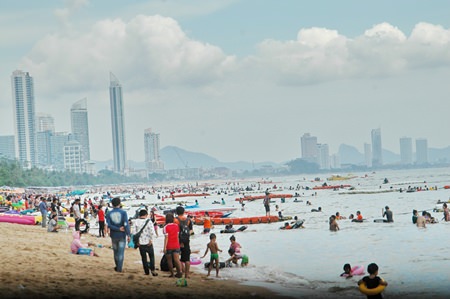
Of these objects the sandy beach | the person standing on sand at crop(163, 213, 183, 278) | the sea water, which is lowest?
the sea water

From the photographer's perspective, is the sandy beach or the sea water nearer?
the sandy beach

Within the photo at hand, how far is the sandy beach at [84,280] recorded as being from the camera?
13758 mm

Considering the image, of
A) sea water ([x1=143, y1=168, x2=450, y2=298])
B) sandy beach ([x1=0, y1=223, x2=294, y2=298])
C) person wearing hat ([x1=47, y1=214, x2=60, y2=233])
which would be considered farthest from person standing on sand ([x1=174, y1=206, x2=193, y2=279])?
person wearing hat ([x1=47, y1=214, x2=60, y2=233])

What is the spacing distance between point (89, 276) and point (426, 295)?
8.51 metres

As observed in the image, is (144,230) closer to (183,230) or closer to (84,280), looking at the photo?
(183,230)

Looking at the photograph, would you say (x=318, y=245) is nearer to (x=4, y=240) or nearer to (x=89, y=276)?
(x=4, y=240)

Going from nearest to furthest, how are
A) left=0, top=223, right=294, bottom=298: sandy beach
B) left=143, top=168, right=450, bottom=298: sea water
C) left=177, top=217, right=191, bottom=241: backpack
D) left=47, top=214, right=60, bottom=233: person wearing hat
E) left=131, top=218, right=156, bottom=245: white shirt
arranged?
1. left=0, top=223, right=294, bottom=298: sandy beach
2. left=131, top=218, right=156, bottom=245: white shirt
3. left=177, top=217, right=191, bottom=241: backpack
4. left=143, top=168, right=450, bottom=298: sea water
5. left=47, top=214, right=60, bottom=233: person wearing hat

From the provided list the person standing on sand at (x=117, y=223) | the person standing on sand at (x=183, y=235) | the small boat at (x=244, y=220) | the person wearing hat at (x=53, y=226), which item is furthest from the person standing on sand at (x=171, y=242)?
the small boat at (x=244, y=220)

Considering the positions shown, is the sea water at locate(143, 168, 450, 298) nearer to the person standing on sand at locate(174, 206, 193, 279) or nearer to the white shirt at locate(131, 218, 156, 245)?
the person standing on sand at locate(174, 206, 193, 279)

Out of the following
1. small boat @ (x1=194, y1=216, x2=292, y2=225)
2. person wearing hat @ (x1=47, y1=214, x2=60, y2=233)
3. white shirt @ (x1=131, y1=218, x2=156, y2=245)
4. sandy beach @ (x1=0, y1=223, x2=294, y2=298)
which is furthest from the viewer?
small boat @ (x1=194, y1=216, x2=292, y2=225)

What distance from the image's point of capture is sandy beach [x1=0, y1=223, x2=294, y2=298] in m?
13.8

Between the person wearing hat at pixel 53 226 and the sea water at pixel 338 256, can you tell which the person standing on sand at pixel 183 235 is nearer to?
the sea water at pixel 338 256

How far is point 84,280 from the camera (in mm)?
15367

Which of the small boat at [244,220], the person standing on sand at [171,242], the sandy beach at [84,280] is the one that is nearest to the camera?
the sandy beach at [84,280]
